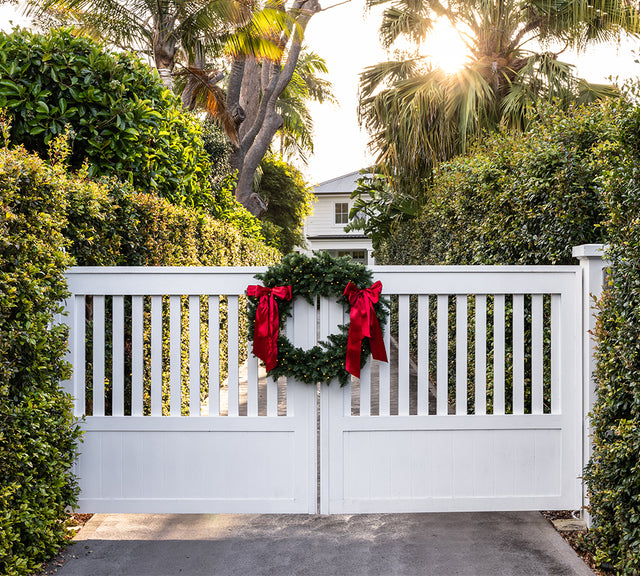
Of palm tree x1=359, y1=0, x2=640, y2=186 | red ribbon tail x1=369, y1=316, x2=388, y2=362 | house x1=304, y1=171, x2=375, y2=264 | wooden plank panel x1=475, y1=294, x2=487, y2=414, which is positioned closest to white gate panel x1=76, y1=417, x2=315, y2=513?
red ribbon tail x1=369, y1=316, x2=388, y2=362

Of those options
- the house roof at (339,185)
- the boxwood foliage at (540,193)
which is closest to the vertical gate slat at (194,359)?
the boxwood foliage at (540,193)

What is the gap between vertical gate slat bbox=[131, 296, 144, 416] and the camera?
3.83 m

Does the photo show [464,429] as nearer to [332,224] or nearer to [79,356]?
[79,356]

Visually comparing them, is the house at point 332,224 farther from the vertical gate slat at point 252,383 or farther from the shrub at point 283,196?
the vertical gate slat at point 252,383

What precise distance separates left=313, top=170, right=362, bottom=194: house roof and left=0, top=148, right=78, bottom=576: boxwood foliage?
110 feet

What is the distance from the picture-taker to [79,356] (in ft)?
12.5

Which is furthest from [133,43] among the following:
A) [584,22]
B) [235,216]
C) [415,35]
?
[584,22]

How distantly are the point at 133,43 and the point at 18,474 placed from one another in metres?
9.25

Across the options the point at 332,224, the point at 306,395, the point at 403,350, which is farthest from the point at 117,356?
the point at 332,224

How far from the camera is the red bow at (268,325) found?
12.1 feet

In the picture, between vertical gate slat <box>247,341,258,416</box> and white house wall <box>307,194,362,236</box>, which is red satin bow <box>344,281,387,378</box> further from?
white house wall <box>307,194,362,236</box>

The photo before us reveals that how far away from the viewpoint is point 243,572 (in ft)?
10.8

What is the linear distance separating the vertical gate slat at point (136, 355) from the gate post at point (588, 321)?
2842 mm

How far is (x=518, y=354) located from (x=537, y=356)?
0.13m
